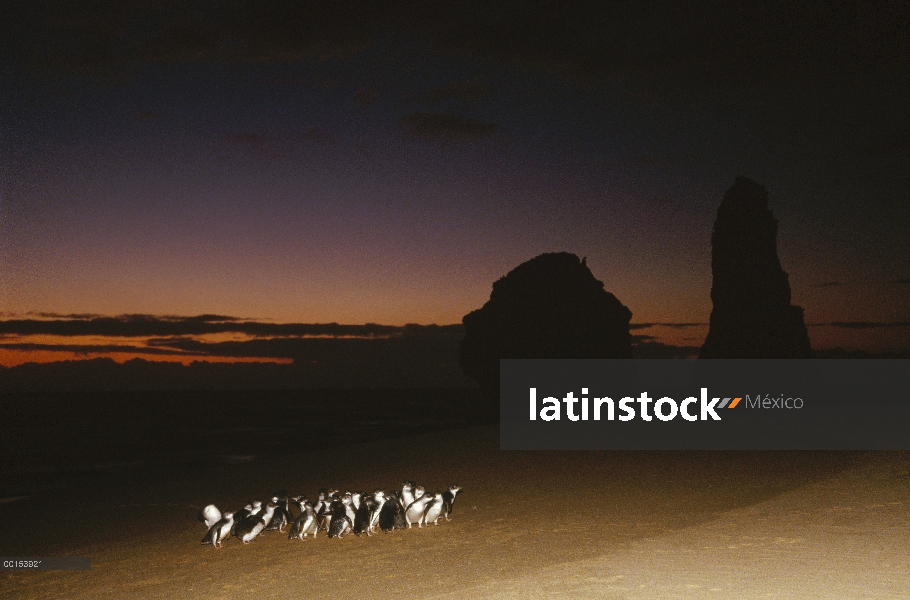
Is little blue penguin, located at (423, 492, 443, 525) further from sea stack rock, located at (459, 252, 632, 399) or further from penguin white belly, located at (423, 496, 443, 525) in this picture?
sea stack rock, located at (459, 252, 632, 399)

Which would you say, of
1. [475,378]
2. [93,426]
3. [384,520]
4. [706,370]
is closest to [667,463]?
[384,520]

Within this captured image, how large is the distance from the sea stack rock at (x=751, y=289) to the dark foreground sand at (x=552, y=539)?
5318cm

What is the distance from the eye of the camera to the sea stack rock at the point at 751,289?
6888 centimetres

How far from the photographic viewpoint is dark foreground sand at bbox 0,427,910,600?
7.90 meters

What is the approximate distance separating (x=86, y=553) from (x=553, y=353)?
8215 centimetres

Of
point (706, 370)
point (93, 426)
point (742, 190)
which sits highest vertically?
point (742, 190)

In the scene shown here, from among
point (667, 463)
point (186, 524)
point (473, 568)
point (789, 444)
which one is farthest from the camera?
point (789, 444)

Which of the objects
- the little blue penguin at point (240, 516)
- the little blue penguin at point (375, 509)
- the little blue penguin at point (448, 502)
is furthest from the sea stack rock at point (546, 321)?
the little blue penguin at point (240, 516)

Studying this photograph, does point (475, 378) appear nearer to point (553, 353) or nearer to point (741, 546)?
point (553, 353)

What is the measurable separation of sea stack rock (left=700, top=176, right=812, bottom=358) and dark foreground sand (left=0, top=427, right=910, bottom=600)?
53181mm

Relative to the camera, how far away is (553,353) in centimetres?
9225

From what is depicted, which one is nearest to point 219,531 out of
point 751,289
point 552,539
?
point 552,539

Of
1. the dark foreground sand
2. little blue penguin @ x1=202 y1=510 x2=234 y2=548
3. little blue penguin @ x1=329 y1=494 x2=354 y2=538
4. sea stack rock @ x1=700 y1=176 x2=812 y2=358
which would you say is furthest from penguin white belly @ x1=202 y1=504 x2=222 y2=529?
sea stack rock @ x1=700 y1=176 x2=812 y2=358

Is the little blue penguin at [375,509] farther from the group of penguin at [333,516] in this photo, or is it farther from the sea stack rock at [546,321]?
the sea stack rock at [546,321]
